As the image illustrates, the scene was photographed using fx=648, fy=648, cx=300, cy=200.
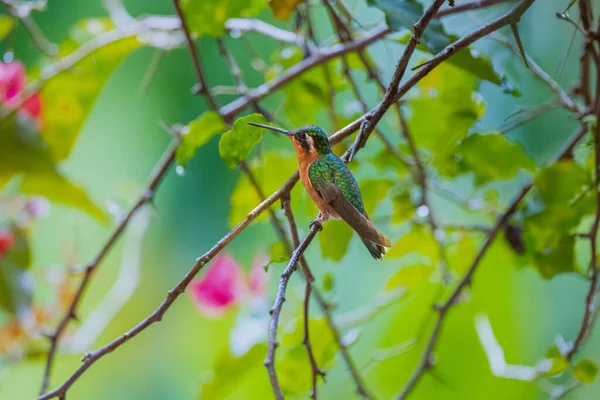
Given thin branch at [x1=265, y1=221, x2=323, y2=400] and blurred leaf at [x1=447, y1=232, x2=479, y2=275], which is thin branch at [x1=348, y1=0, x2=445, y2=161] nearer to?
thin branch at [x1=265, y1=221, x2=323, y2=400]

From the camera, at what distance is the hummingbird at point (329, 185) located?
16.1 inches

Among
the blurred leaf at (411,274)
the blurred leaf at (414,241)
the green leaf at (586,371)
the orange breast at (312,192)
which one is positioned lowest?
the green leaf at (586,371)

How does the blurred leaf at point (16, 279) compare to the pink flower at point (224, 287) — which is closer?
the blurred leaf at point (16, 279)

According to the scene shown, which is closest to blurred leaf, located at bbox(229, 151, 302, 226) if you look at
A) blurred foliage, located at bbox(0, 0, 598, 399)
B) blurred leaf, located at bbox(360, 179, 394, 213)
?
blurred foliage, located at bbox(0, 0, 598, 399)

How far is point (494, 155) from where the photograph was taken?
2.11ft

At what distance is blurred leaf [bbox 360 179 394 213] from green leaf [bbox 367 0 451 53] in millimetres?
211

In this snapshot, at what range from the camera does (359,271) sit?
143 cm

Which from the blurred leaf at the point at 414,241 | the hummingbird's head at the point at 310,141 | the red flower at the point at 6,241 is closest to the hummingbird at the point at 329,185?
the hummingbird's head at the point at 310,141

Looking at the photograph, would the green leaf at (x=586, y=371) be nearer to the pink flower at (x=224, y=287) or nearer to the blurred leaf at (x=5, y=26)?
the pink flower at (x=224, y=287)

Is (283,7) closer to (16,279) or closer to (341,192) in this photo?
(341,192)

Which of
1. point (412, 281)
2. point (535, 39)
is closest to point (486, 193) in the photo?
point (412, 281)

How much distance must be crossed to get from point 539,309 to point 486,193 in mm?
662

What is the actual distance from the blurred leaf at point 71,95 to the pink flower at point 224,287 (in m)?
0.40

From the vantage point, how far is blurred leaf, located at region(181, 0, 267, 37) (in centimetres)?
66
